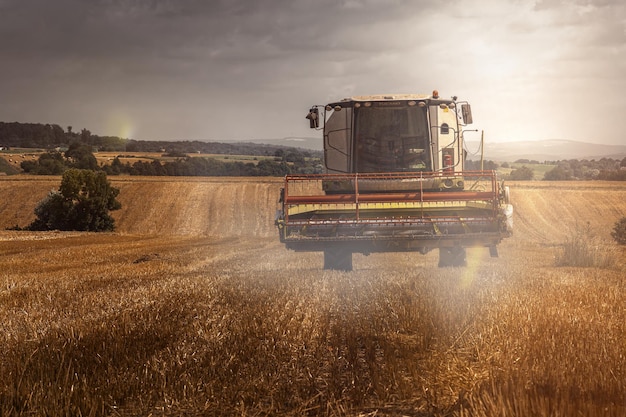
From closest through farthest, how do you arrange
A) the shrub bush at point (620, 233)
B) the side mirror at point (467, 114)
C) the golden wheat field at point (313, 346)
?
the golden wheat field at point (313, 346) → the side mirror at point (467, 114) → the shrub bush at point (620, 233)

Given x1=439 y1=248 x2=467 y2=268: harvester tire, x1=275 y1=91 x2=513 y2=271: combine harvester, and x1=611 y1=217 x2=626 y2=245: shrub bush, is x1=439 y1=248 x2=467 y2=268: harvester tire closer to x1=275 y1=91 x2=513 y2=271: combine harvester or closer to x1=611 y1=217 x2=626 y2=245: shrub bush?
x1=275 y1=91 x2=513 y2=271: combine harvester

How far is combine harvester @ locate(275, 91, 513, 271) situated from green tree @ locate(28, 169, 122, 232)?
41.3 metres

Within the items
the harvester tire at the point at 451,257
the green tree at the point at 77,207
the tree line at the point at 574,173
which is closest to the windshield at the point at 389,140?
the harvester tire at the point at 451,257

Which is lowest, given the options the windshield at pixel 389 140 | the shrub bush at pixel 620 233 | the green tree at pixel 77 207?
the shrub bush at pixel 620 233

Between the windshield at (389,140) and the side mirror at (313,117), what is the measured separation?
90 centimetres

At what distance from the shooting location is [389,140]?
1534 centimetres

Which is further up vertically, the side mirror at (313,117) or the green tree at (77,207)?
the side mirror at (313,117)

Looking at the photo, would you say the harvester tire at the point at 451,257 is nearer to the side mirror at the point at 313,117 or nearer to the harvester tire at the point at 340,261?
the harvester tire at the point at 340,261

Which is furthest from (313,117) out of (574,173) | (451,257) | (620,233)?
(574,173)

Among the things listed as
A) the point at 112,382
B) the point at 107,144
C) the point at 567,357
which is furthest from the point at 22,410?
the point at 107,144

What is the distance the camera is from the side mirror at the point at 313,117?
49.2 feet

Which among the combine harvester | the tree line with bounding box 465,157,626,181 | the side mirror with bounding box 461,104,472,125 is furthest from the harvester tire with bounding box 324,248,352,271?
the tree line with bounding box 465,157,626,181

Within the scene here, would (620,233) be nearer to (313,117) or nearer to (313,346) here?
(313,117)

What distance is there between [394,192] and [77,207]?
143 ft
